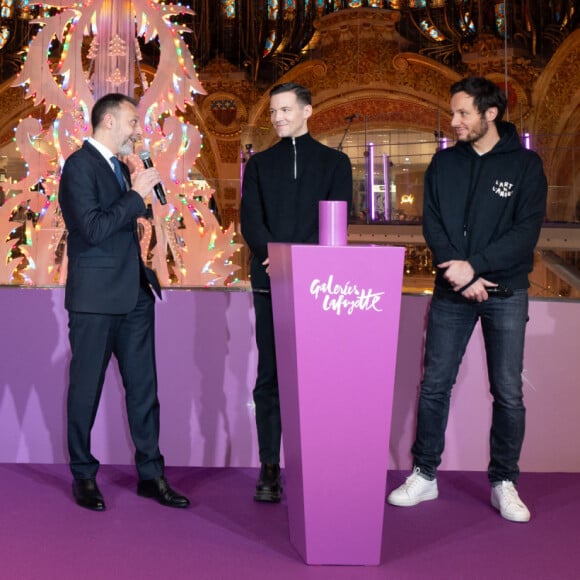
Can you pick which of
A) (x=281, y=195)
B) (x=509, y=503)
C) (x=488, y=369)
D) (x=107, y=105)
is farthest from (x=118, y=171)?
(x=509, y=503)

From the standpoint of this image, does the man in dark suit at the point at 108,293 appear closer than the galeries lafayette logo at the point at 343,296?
No

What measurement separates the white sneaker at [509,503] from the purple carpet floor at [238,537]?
0.02 meters

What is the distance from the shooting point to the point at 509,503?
2418 millimetres

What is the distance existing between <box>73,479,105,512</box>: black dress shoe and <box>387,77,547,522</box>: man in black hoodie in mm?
760

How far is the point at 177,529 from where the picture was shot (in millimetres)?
2305

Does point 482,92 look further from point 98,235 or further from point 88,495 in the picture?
point 88,495

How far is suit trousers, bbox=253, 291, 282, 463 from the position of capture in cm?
253

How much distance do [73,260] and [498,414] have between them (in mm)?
1162

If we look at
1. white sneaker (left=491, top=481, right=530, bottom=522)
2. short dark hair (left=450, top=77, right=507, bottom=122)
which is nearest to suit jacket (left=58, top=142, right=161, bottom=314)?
short dark hair (left=450, top=77, right=507, bottom=122)

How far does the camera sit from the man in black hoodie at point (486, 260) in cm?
240

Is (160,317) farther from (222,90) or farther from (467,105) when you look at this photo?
(222,90)

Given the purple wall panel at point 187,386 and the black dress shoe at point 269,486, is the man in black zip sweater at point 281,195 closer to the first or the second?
the black dress shoe at point 269,486

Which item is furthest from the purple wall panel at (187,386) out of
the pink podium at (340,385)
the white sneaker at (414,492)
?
the pink podium at (340,385)

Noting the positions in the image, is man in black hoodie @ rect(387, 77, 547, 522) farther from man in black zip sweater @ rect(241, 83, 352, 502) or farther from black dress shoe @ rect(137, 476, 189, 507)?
black dress shoe @ rect(137, 476, 189, 507)
